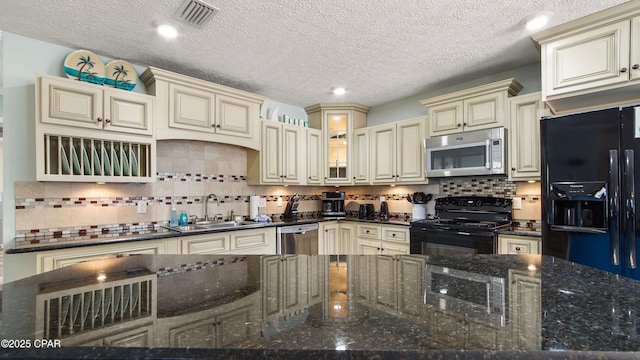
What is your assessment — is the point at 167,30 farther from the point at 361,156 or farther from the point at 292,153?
the point at 361,156

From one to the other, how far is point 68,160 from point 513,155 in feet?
12.5

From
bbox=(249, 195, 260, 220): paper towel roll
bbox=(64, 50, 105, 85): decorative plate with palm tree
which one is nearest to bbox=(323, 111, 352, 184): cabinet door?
bbox=(249, 195, 260, 220): paper towel roll

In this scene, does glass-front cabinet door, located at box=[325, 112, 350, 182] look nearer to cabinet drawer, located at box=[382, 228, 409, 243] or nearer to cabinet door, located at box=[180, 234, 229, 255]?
cabinet drawer, located at box=[382, 228, 409, 243]

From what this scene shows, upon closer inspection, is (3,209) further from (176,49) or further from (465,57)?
(465,57)

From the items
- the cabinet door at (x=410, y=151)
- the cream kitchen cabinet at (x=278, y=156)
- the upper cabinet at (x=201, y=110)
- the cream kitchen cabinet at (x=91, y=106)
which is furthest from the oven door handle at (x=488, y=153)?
the cream kitchen cabinet at (x=91, y=106)

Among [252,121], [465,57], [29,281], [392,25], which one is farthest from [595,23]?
[29,281]

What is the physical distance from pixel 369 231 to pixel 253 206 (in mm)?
1448

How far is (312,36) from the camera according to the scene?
2.39m

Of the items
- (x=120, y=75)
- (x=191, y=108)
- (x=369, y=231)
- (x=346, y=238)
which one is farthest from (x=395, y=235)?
(x=120, y=75)

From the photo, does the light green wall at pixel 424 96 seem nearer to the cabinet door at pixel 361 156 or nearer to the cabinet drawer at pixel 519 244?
the cabinet door at pixel 361 156

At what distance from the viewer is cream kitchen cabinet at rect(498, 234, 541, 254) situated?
2493mm

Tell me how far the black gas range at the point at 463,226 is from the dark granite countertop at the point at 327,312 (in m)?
1.72

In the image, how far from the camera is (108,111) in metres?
2.49

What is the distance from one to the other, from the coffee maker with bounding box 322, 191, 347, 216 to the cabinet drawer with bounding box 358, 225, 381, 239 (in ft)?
1.69
